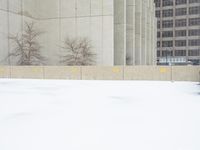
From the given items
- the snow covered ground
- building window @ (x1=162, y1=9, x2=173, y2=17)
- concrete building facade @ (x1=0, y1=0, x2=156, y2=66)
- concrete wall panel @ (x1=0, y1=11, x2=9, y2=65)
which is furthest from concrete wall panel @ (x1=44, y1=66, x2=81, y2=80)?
building window @ (x1=162, y1=9, x2=173, y2=17)

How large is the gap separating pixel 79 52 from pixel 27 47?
6775mm

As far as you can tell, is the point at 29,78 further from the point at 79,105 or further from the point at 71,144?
the point at 71,144

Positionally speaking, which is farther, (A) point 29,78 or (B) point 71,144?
(A) point 29,78

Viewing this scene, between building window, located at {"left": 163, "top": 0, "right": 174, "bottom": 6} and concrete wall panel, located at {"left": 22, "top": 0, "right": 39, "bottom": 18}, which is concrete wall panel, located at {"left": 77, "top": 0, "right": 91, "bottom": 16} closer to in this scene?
concrete wall panel, located at {"left": 22, "top": 0, "right": 39, "bottom": 18}

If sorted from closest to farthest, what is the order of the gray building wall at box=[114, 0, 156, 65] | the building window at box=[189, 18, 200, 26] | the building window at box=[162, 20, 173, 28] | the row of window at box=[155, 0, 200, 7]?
the gray building wall at box=[114, 0, 156, 65], the building window at box=[189, 18, 200, 26], the row of window at box=[155, 0, 200, 7], the building window at box=[162, 20, 173, 28]

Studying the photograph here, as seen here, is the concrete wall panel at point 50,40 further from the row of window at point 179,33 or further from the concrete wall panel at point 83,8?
the row of window at point 179,33

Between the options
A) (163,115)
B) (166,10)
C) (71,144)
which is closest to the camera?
(71,144)

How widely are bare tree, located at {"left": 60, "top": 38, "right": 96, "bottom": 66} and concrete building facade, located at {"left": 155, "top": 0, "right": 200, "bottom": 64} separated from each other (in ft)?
172

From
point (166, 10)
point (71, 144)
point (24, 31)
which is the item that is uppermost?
point (166, 10)

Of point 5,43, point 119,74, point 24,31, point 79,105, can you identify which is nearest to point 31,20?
point 24,31

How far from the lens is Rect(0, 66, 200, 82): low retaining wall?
22906mm

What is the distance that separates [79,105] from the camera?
1112 centimetres

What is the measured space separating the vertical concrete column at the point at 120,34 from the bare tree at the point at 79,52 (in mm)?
4112

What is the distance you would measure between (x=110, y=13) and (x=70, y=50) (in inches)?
286
